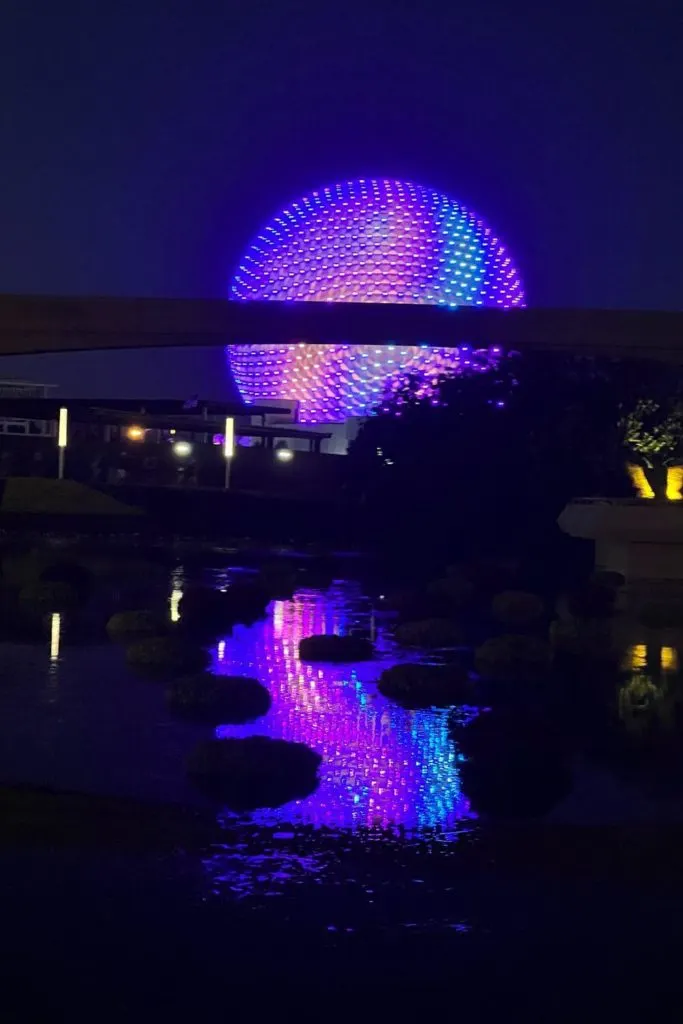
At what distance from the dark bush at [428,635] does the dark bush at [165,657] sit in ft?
9.45

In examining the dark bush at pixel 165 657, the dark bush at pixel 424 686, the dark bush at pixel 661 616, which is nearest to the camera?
the dark bush at pixel 424 686

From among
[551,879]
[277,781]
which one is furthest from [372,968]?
[277,781]

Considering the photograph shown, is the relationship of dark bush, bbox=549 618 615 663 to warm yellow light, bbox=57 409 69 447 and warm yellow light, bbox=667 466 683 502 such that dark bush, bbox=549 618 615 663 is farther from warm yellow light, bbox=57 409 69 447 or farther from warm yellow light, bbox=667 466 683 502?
warm yellow light, bbox=57 409 69 447

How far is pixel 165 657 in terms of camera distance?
15484 millimetres

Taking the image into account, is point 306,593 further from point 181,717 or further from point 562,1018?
point 562,1018

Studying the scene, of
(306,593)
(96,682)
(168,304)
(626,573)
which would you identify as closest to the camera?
(96,682)

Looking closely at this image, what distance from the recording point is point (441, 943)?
6.31 meters

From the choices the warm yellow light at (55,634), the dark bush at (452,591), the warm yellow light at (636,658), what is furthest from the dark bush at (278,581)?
the warm yellow light at (636,658)

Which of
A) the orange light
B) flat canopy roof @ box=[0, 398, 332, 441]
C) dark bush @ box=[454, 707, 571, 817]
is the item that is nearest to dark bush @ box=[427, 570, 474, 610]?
dark bush @ box=[454, 707, 571, 817]

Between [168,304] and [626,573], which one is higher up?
[168,304]

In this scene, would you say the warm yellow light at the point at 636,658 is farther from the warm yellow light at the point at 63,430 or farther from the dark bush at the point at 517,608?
the warm yellow light at the point at 63,430

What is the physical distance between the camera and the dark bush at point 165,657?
15.0 metres

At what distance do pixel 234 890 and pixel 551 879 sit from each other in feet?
5.68

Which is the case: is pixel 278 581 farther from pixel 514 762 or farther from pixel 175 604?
pixel 514 762
